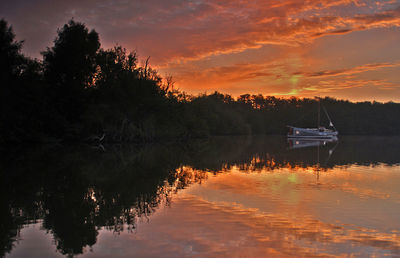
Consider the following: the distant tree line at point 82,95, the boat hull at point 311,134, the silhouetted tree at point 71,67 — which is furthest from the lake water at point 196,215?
the boat hull at point 311,134

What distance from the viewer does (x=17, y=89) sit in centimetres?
4256

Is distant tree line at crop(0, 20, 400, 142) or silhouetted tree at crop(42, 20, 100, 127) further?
silhouetted tree at crop(42, 20, 100, 127)

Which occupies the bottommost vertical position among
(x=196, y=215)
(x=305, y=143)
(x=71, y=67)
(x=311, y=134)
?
(x=196, y=215)

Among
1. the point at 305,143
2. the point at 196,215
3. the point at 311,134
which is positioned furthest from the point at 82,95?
the point at 311,134

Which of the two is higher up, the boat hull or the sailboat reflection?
the boat hull

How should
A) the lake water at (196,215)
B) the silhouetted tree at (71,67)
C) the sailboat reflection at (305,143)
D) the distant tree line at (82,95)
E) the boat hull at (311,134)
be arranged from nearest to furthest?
the lake water at (196,215) → the distant tree line at (82,95) → the silhouetted tree at (71,67) → the sailboat reflection at (305,143) → the boat hull at (311,134)

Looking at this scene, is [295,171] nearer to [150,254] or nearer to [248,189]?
[248,189]

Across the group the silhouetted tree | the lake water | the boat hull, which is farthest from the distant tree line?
the boat hull

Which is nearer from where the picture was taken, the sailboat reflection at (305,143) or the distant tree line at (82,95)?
the distant tree line at (82,95)

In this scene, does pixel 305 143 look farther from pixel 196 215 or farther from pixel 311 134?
pixel 196 215

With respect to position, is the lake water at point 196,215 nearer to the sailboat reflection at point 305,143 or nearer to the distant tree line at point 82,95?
the distant tree line at point 82,95

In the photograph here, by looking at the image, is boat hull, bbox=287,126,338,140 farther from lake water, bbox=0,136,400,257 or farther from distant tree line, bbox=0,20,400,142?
lake water, bbox=0,136,400,257

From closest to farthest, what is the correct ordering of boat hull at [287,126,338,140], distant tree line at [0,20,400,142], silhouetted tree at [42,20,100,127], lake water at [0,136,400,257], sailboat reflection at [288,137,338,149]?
lake water at [0,136,400,257] < distant tree line at [0,20,400,142] < silhouetted tree at [42,20,100,127] < sailboat reflection at [288,137,338,149] < boat hull at [287,126,338,140]

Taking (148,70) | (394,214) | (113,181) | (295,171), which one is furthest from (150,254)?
(148,70)
